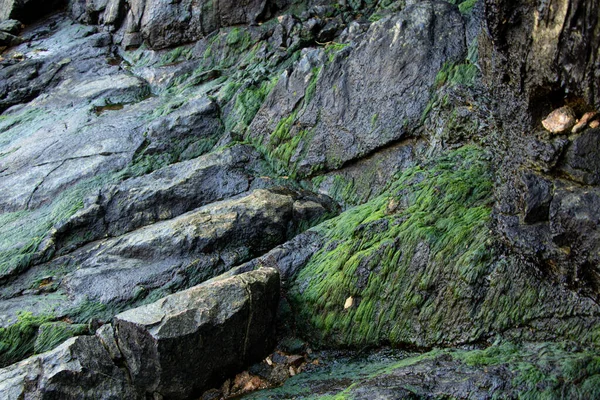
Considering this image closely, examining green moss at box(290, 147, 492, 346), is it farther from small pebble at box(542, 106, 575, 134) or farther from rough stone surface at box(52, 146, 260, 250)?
rough stone surface at box(52, 146, 260, 250)

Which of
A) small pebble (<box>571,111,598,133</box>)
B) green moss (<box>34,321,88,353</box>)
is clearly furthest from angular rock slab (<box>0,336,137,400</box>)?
small pebble (<box>571,111,598,133</box>)

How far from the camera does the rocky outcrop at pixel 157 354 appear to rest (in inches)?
209

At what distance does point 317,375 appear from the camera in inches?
225

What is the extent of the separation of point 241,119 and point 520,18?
201 inches

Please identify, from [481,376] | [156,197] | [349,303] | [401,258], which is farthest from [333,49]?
[481,376]

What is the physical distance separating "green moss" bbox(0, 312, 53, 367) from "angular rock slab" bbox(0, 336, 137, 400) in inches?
38.1

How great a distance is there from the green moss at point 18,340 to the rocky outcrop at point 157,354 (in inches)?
38.6

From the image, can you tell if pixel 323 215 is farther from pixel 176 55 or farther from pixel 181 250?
pixel 176 55

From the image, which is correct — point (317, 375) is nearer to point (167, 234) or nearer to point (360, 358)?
point (360, 358)

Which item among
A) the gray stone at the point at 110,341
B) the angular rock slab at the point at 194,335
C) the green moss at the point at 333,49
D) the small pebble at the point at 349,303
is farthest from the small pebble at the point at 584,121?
the gray stone at the point at 110,341

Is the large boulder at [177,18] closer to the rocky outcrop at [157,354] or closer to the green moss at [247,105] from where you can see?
the green moss at [247,105]

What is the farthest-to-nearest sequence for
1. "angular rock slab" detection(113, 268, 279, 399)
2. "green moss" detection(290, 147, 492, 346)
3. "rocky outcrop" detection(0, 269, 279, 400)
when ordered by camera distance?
"green moss" detection(290, 147, 492, 346) < "angular rock slab" detection(113, 268, 279, 399) < "rocky outcrop" detection(0, 269, 279, 400)

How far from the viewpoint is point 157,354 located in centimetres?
537

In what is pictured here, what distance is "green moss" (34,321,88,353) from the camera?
20.7 ft
